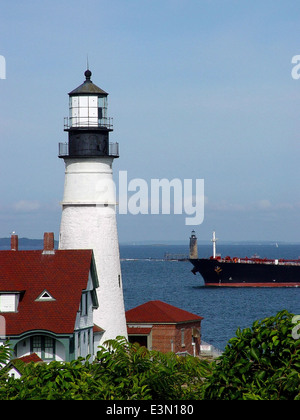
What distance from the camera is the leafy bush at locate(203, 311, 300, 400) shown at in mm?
14578

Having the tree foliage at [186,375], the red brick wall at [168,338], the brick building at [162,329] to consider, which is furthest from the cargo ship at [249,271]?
the tree foliage at [186,375]

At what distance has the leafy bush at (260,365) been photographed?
14.6m

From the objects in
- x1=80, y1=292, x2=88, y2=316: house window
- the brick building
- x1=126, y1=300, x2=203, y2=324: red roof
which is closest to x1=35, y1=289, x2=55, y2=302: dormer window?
x1=80, y1=292, x2=88, y2=316: house window

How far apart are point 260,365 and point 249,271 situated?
121 metres

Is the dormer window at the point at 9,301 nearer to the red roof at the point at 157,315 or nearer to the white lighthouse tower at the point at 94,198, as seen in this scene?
the white lighthouse tower at the point at 94,198

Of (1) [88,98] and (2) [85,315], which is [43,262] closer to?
(2) [85,315]

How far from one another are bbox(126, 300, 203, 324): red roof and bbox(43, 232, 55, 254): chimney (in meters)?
9.74

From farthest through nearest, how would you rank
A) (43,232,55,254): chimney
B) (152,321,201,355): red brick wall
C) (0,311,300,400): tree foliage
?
(152,321,201,355): red brick wall, (43,232,55,254): chimney, (0,311,300,400): tree foliage

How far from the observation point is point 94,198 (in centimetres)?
3844

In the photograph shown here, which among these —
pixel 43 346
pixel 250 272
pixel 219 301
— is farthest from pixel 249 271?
pixel 43 346

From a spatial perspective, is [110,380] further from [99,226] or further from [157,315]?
[157,315]

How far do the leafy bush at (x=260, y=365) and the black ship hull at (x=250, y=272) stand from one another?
116743 mm

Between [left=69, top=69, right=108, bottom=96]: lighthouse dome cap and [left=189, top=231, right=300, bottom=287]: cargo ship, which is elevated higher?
[left=69, top=69, right=108, bottom=96]: lighthouse dome cap

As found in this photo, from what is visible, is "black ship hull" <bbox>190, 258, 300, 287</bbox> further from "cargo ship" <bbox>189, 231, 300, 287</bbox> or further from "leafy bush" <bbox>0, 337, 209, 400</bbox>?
"leafy bush" <bbox>0, 337, 209, 400</bbox>
